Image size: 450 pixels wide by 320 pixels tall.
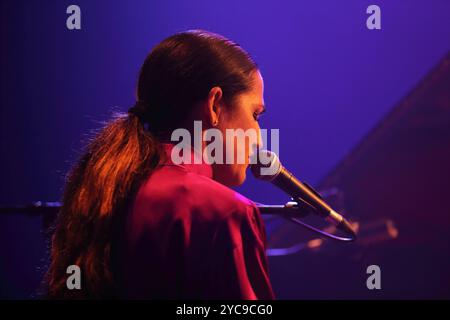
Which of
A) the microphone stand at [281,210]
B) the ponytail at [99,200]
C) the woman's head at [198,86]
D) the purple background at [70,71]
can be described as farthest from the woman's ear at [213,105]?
the purple background at [70,71]

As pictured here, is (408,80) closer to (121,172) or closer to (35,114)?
(35,114)

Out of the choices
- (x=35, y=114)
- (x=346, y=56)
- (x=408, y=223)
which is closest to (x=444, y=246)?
(x=408, y=223)

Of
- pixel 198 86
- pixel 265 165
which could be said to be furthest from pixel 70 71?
pixel 198 86

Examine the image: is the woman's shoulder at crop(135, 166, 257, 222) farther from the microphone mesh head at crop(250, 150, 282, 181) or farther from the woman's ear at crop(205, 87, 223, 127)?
the microphone mesh head at crop(250, 150, 282, 181)

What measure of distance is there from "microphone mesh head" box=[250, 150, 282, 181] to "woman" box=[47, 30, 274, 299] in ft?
0.32

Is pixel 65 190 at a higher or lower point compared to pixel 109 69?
lower

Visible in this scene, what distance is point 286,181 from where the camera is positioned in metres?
1.45

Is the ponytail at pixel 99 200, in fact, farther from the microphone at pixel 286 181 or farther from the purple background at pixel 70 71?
the purple background at pixel 70 71

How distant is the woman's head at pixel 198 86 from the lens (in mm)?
1104

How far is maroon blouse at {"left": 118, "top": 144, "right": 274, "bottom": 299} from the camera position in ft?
2.87

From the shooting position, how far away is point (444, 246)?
2.85 meters

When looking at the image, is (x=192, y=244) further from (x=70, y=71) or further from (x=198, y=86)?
(x=70, y=71)

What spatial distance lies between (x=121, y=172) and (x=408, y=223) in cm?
237

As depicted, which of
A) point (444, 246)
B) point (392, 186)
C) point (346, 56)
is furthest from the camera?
point (346, 56)
